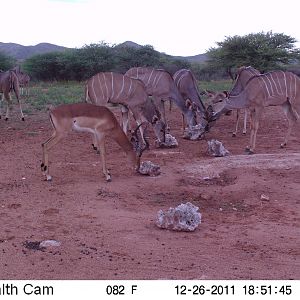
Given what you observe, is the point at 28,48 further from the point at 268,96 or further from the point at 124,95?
the point at 268,96

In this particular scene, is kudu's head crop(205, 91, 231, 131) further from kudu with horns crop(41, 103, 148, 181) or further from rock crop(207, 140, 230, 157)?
kudu with horns crop(41, 103, 148, 181)

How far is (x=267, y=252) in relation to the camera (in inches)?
230

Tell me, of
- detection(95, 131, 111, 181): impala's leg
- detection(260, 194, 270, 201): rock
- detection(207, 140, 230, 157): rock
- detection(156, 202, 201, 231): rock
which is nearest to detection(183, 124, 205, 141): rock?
detection(207, 140, 230, 157): rock

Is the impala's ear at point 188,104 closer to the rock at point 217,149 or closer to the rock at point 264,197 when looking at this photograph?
the rock at point 217,149

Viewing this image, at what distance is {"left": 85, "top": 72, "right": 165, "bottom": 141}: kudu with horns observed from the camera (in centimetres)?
1179

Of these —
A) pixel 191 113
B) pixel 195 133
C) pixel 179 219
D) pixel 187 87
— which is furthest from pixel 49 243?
pixel 187 87

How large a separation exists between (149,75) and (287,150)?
438 centimetres

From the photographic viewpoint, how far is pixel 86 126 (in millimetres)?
8820

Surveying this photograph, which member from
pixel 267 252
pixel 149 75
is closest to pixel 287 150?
pixel 149 75

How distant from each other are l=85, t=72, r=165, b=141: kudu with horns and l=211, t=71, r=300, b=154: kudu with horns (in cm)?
184

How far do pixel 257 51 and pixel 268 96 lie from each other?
23564mm

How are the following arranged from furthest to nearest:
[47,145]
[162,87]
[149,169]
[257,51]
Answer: [257,51] → [162,87] → [149,169] → [47,145]

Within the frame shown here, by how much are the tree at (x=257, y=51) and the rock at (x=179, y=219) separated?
28.4 m

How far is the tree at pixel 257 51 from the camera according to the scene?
34.4m
